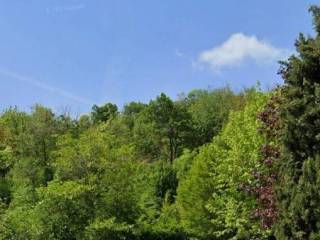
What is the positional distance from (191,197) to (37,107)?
20.7 metres

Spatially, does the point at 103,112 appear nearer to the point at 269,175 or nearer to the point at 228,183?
the point at 228,183

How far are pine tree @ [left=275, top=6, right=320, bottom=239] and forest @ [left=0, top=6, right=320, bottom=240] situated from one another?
1.3 inches

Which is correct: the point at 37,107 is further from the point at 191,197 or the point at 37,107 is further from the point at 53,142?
the point at 191,197

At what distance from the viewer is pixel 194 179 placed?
3866 centimetres

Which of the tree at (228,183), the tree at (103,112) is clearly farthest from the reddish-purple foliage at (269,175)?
the tree at (103,112)

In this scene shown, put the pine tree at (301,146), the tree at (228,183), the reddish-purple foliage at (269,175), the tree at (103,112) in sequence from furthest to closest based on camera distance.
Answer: the tree at (103,112), the tree at (228,183), the reddish-purple foliage at (269,175), the pine tree at (301,146)

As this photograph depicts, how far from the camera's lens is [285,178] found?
67.7ft

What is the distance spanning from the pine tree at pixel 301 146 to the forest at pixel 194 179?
0.03 meters

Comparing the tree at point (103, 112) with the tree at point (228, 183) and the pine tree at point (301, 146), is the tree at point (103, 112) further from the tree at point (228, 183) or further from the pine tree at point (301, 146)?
the pine tree at point (301, 146)

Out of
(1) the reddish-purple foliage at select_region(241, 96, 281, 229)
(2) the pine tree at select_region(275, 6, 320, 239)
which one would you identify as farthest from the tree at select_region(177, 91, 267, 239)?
(2) the pine tree at select_region(275, 6, 320, 239)

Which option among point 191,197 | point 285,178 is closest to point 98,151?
point 191,197

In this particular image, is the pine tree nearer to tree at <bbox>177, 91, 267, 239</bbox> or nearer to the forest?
the forest

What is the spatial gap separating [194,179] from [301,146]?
18.3 meters

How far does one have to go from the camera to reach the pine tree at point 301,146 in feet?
65.1
